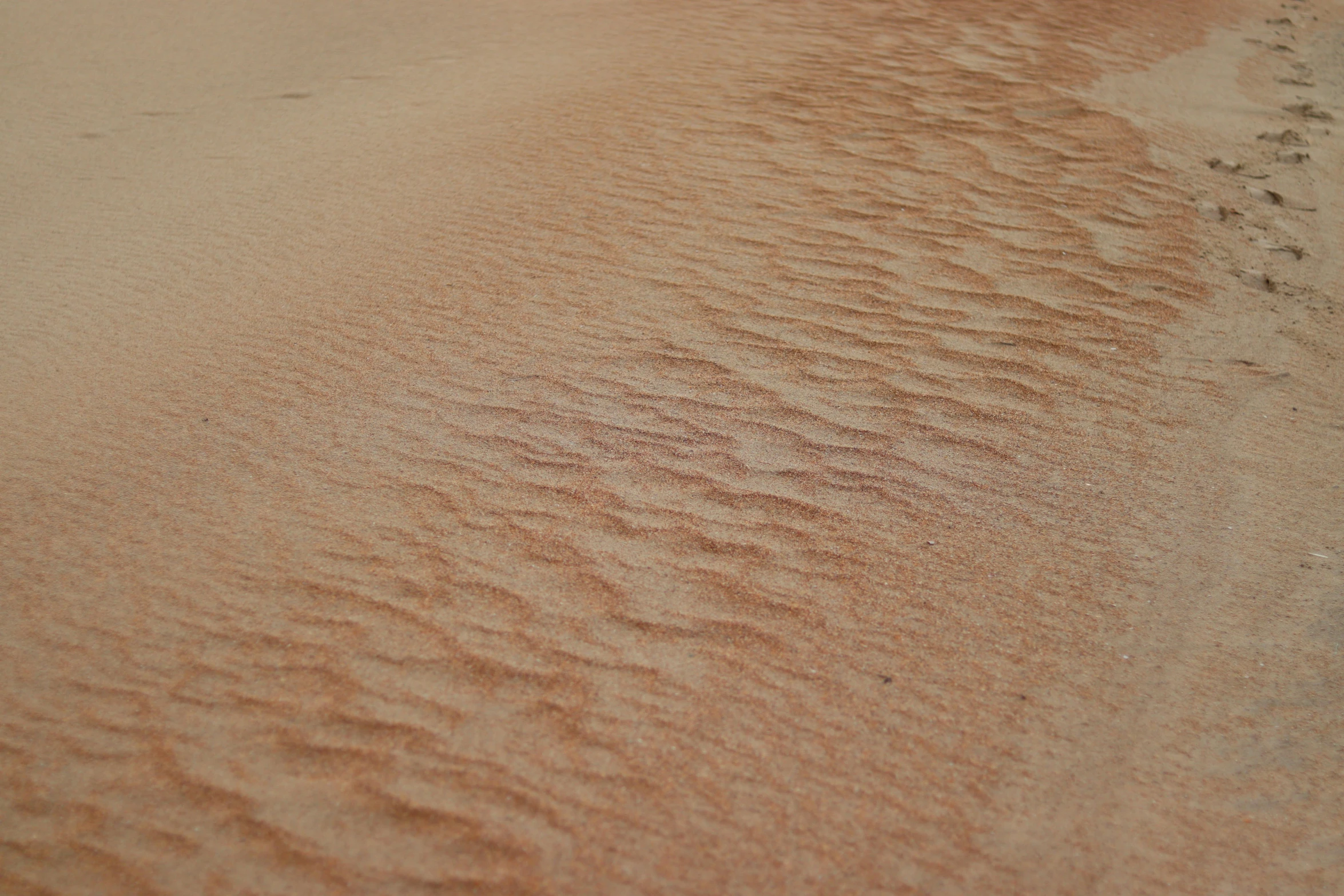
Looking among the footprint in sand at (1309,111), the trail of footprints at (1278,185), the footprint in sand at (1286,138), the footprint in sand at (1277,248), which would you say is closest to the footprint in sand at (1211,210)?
the trail of footprints at (1278,185)

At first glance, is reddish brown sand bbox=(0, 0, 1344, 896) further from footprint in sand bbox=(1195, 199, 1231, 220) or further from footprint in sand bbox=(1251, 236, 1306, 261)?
footprint in sand bbox=(1195, 199, 1231, 220)

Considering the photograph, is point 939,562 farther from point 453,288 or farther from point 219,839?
point 453,288

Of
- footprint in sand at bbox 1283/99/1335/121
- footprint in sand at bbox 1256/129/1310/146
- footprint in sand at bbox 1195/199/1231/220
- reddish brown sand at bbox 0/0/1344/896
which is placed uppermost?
footprint in sand at bbox 1283/99/1335/121

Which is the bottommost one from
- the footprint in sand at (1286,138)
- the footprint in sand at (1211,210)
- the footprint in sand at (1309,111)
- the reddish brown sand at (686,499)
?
the reddish brown sand at (686,499)

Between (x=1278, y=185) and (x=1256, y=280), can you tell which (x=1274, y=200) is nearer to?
(x=1278, y=185)

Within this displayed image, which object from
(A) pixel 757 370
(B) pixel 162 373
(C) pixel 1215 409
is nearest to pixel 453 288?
(B) pixel 162 373

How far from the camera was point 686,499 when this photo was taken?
361cm

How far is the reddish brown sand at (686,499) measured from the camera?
8.30ft

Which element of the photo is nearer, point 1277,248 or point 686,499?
point 686,499

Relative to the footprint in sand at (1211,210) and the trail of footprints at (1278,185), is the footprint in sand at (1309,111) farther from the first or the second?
the footprint in sand at (1211,210)

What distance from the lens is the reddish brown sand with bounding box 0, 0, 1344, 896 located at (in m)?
2.53

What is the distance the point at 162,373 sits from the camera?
14.8 ft

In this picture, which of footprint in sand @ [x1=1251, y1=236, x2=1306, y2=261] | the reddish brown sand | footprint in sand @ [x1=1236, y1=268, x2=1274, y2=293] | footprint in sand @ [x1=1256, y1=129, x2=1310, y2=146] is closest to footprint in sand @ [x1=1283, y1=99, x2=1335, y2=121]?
the reddish brown sand

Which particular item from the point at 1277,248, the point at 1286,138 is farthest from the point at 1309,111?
the point at 1277,248
